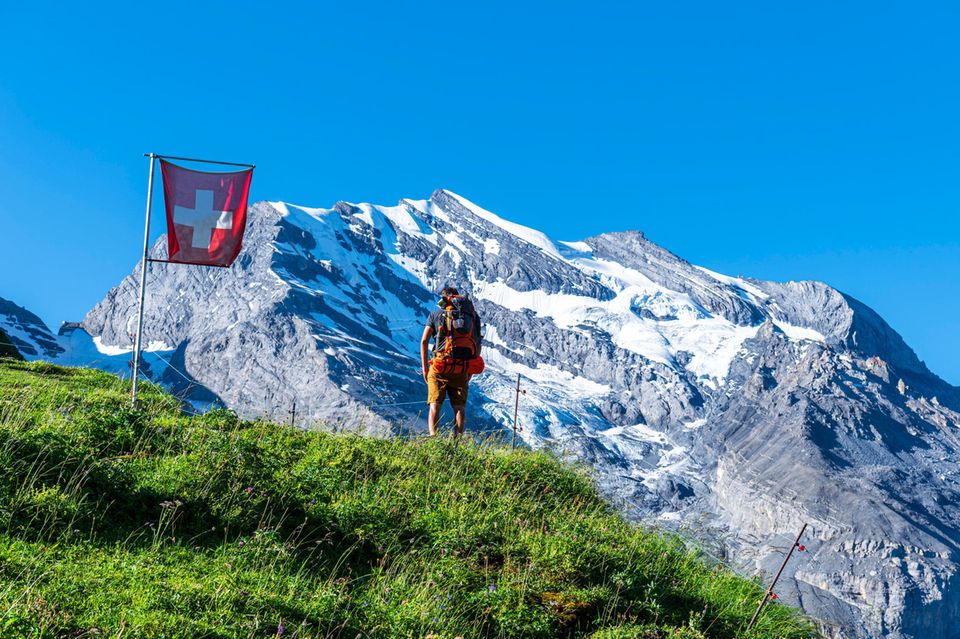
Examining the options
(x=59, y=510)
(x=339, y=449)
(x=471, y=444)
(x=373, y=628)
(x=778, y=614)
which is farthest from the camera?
(x=471, y=444)

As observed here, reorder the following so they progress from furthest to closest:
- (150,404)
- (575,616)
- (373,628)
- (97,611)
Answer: (150,404) → (575,616) → (373,628) → (97,611)

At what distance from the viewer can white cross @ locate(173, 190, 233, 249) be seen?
14.7 meters

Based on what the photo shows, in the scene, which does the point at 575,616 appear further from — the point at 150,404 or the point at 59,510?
the point at 150,404

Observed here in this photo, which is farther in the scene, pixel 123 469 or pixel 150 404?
pixel 150 404

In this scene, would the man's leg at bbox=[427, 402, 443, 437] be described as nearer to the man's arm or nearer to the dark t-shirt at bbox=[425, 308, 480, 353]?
the man's arm

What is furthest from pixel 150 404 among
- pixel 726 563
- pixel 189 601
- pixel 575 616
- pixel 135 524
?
pixel 726 563

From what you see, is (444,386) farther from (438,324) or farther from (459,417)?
(438,324)

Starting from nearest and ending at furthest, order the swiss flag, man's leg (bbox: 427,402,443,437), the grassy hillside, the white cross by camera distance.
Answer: the grassy hillside < the swiss flag < the white cross < man's leg (bbox: 427,402,443,437)

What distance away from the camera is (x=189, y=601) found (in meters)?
6.27

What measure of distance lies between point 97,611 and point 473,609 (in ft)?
11.5

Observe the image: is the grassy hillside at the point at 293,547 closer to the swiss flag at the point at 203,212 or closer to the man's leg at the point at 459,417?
the man's leg at the point at 459,417

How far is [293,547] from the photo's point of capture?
313 inches

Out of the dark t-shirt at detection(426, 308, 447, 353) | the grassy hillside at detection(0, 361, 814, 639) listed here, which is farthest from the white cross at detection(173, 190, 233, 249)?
the dark t-shirt at detection(426, 308, 447, 353)

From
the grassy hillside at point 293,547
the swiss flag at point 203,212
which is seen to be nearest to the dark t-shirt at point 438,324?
the grassy hillside at point 293,547
